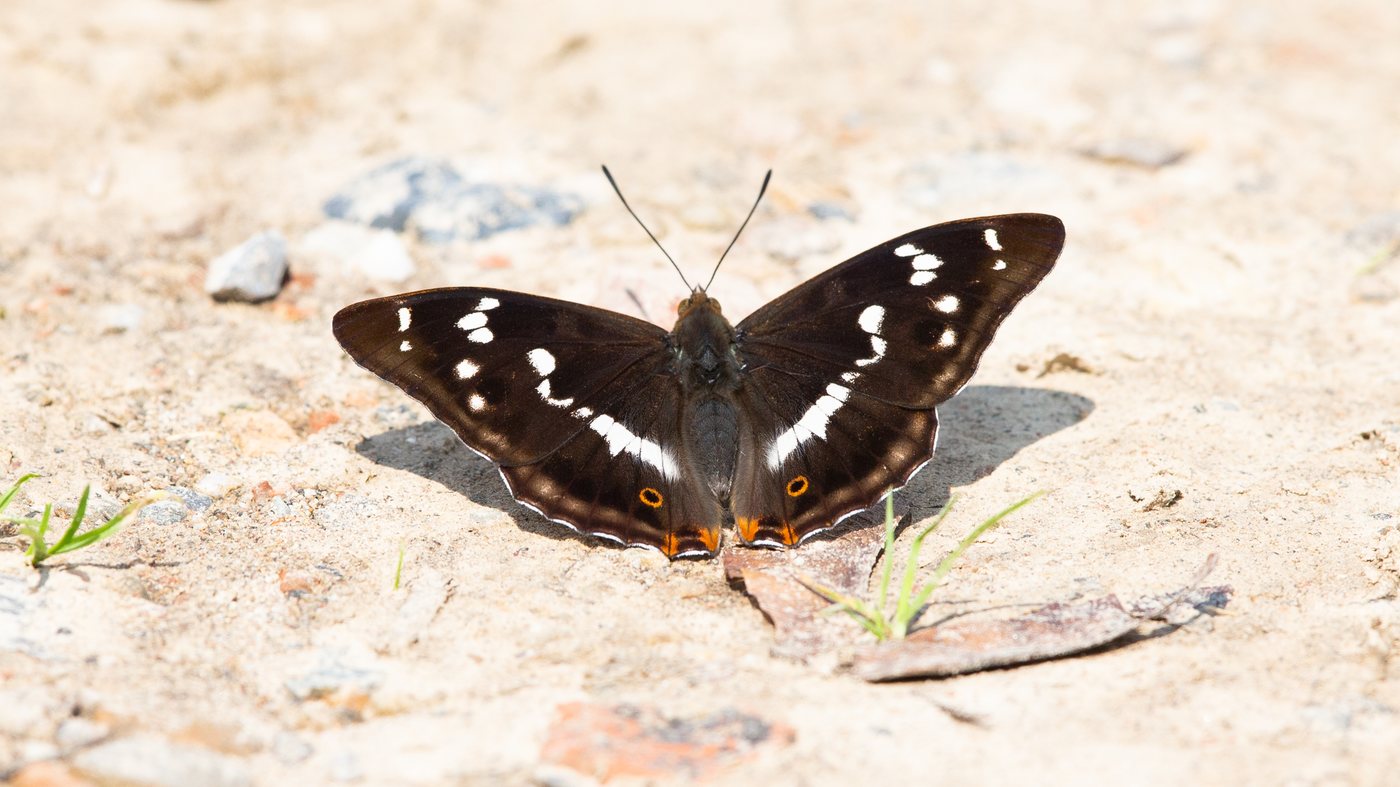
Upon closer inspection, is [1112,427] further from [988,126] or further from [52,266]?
[52,266]

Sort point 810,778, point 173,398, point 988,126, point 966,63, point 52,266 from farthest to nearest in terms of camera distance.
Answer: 1. point 966,63
2. point 988,126
3. point 52,266
4. point 173,398
5. point 810,778

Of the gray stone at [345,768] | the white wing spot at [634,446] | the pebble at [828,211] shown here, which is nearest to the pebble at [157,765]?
the gray stone at [345,768]

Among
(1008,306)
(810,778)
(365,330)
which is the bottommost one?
(810,778)

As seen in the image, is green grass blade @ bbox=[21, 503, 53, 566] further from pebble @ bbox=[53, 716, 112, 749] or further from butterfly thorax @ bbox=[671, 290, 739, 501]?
butterfly thorax @ bbox=[671, 290, 739, 501]

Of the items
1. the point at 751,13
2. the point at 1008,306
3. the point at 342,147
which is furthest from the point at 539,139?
the point at 1008,306

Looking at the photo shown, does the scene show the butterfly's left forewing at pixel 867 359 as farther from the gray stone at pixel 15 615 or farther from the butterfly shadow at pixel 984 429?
the gray stone at pixel 15 615

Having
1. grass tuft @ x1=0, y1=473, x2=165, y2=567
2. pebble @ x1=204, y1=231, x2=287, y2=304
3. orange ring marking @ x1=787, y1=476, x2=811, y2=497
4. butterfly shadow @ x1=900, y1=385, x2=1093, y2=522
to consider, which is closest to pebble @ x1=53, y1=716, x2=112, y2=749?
grass tuft @ x1=0, y1=473, x2=165, y2=567

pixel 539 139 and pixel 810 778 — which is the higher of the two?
pixel 539 139
